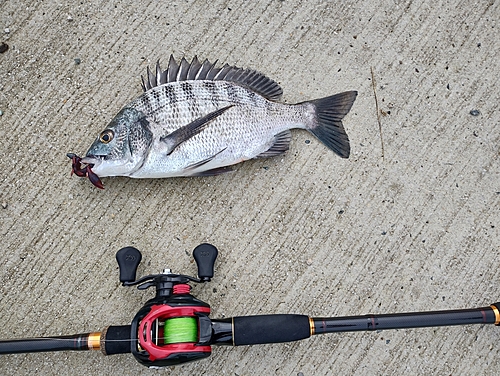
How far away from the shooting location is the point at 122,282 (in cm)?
211

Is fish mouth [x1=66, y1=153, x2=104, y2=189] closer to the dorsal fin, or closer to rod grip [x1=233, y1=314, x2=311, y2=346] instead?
the dorsal fin

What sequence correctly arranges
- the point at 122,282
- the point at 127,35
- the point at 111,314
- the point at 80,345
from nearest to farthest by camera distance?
1. the point at 80,345
2. the point at 122,282
3. the point at 111,314
4. the point at 127,35

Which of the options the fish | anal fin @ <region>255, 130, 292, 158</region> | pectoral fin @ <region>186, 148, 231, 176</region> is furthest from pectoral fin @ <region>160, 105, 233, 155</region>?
anal fin @ <region>255, 130, 292, 158</region>

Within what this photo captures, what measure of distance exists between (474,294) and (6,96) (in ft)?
8.60

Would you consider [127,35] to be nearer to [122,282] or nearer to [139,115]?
[139,115]

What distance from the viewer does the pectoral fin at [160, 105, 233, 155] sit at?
6.98 feet

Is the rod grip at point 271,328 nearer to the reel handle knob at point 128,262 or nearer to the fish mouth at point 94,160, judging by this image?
the reel handle knob at point 128,262

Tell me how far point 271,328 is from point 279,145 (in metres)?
0.89

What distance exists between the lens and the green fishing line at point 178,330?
184 centimetres

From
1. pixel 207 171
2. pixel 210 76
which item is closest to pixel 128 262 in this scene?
pixel 207 171

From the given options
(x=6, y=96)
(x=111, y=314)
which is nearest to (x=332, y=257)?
(x=111, y=314)

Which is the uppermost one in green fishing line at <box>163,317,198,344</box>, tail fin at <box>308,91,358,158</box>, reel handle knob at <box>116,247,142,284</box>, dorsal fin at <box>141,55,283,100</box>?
dorsal fin at <box>141,55,283,100</box>

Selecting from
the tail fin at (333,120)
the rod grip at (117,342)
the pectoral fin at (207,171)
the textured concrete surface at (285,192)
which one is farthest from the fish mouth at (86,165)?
the tail fin at (333,120)

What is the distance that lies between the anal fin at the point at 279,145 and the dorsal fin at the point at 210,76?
21 centimetres
